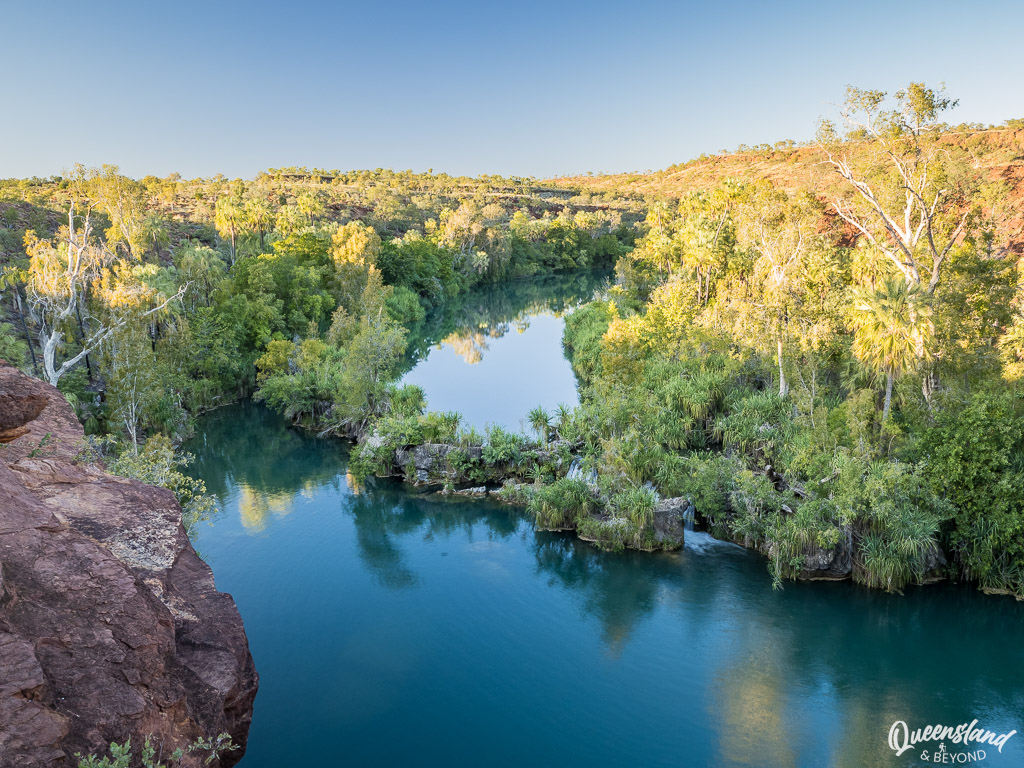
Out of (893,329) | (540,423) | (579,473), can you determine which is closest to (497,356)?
(540,423)

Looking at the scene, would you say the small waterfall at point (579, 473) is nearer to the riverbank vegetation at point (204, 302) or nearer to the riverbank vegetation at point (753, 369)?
the riverbank vegetation at point (753, 369)

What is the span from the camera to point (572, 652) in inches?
751

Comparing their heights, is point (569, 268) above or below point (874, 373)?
above

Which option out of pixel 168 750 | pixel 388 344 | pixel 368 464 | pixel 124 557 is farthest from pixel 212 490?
pixel 168 750

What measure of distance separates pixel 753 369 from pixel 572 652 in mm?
20586

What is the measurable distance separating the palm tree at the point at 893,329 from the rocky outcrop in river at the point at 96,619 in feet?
73.1

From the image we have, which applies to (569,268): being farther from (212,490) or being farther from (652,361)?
(212,490)

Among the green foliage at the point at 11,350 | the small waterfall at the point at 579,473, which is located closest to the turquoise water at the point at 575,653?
the small waterfall at the point at 579,473

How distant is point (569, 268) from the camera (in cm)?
11806

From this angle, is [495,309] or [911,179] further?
[495,309]

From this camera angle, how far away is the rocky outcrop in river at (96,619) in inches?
313

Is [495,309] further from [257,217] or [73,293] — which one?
[73,293]

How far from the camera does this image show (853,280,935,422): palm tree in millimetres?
22312

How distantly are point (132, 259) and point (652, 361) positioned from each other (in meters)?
43.4
